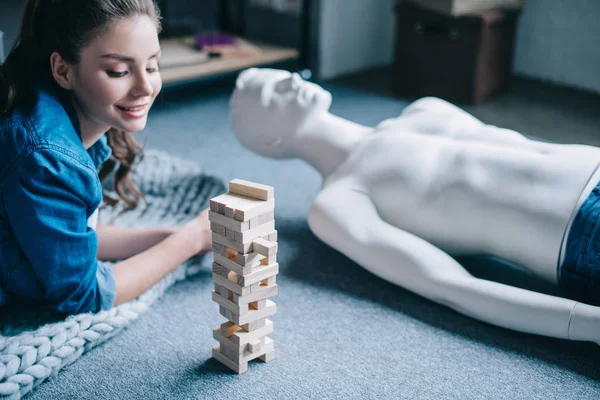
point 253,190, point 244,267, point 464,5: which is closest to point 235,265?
point 244,267

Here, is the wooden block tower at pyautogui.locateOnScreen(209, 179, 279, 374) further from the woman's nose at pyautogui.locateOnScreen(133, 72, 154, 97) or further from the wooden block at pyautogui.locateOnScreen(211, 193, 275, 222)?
the woman's nose at pyautogui.locateOnScreen(133, 72, 154, 97)

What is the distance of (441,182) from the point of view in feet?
4.20

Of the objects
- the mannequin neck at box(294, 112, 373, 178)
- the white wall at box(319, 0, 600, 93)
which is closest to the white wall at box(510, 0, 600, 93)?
the white wall at box(319, 0, 600, 93)

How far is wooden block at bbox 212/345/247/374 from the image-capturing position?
1107mm

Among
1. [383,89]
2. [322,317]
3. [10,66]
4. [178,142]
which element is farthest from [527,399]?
[383,89]

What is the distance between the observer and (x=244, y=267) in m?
1.03

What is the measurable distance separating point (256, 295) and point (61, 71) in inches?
19.1

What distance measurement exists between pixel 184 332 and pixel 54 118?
0.46 m

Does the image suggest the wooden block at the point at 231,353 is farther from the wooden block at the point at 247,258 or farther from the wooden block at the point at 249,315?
the wooden block at the point at 247,258

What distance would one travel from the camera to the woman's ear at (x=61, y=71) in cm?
105

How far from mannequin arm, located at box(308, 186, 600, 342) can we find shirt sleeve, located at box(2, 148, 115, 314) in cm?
48

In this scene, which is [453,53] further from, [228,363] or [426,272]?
[228,363]

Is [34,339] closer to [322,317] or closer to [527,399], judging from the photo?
[322,317]

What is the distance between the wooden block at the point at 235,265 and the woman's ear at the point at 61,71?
1.22ft
